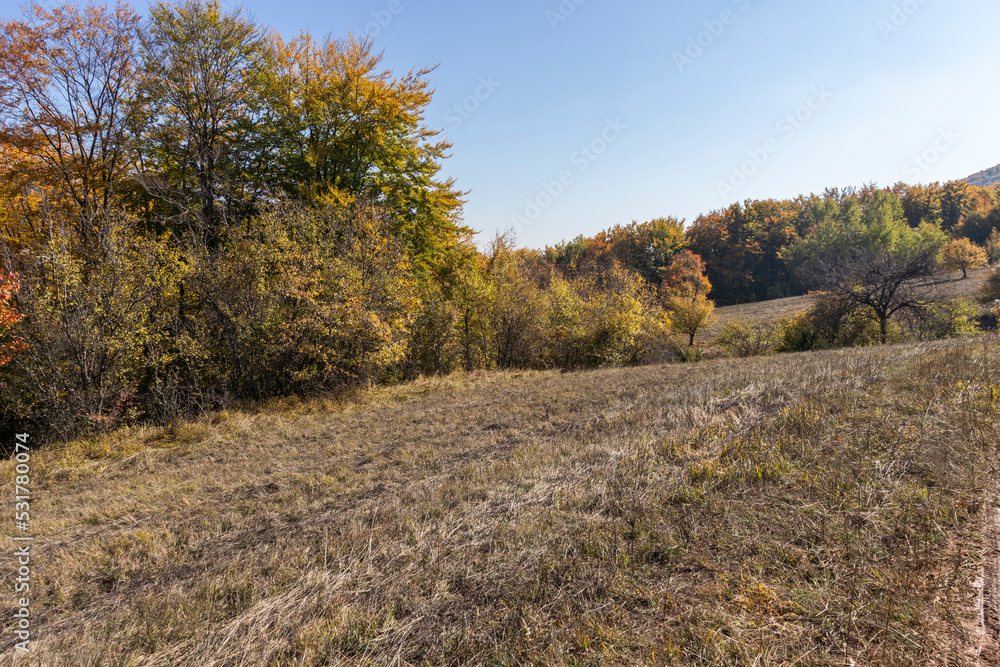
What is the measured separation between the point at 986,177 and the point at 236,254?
272942 mm

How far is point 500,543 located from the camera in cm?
342

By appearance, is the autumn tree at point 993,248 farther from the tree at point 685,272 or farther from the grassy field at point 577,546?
the grassy field at point 577,546

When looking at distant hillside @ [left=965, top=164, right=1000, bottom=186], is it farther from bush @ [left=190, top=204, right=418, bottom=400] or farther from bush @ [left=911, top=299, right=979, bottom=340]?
bush @ [left=190, top=204, right=418, bottom=400]

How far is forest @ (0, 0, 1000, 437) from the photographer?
8531 mm

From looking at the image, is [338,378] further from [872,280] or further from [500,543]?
[872,280]

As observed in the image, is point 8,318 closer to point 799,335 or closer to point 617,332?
point 617,332

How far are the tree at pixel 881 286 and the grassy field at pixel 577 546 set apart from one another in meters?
15.1

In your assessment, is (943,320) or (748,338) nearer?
(943,320)

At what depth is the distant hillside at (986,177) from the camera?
6233 inches

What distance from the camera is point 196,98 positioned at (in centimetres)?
1266

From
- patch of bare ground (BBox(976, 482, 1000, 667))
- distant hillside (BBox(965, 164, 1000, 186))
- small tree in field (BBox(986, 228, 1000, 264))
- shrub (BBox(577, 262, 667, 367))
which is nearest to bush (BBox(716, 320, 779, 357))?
shrub (BBox(577, 262, 667, 367))

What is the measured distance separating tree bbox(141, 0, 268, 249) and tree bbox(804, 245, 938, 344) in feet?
85.3

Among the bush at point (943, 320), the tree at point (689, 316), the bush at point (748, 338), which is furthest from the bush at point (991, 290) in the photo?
the tree at point (689, 316)

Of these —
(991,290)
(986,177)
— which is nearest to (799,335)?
(991,290)
